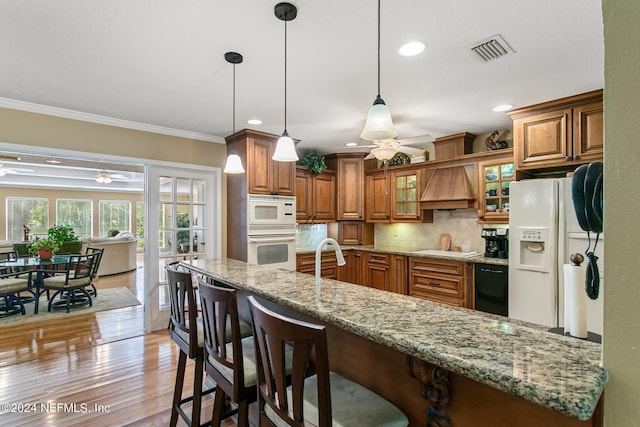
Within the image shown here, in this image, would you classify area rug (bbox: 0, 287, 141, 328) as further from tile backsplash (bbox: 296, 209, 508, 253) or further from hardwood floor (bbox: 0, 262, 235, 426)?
tile backsplash (bbox: 296, 209, 508, 253)

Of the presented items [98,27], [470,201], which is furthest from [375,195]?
[98,27]

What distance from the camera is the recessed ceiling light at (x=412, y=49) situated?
2047mm

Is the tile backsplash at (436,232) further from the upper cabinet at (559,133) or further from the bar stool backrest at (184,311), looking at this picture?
the bar stool backrest at (184,311)

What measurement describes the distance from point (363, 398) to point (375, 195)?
4.28 metres

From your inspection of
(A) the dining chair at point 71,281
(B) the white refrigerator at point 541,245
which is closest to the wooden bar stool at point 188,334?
(B) the white refrigerator at point 541,245

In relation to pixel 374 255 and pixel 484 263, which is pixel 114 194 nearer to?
pixel 374 255

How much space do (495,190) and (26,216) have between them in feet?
39.6

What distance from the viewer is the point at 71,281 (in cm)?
484

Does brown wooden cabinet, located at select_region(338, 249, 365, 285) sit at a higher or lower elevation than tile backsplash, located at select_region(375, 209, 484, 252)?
lower

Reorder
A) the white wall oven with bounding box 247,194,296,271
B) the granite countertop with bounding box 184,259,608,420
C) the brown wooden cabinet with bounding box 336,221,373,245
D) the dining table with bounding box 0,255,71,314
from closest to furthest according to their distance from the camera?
1. the granite countertop with bounding box 184,259,608,420
2. the white wall oven with bounding box 247,194,296,271
3. the dining table with bounding box 0,255,71,314
4. the brown wooden cabinet with bounding box 336,221,373,245

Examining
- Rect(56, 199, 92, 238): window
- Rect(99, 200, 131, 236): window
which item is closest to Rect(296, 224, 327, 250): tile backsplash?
Rect(99, 200, 131, 236): window

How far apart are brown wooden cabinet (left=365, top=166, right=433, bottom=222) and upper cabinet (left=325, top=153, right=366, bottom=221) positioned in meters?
0.12

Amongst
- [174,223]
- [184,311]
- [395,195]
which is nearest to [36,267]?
[174,223]

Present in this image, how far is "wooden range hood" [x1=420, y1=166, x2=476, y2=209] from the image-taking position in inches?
160
